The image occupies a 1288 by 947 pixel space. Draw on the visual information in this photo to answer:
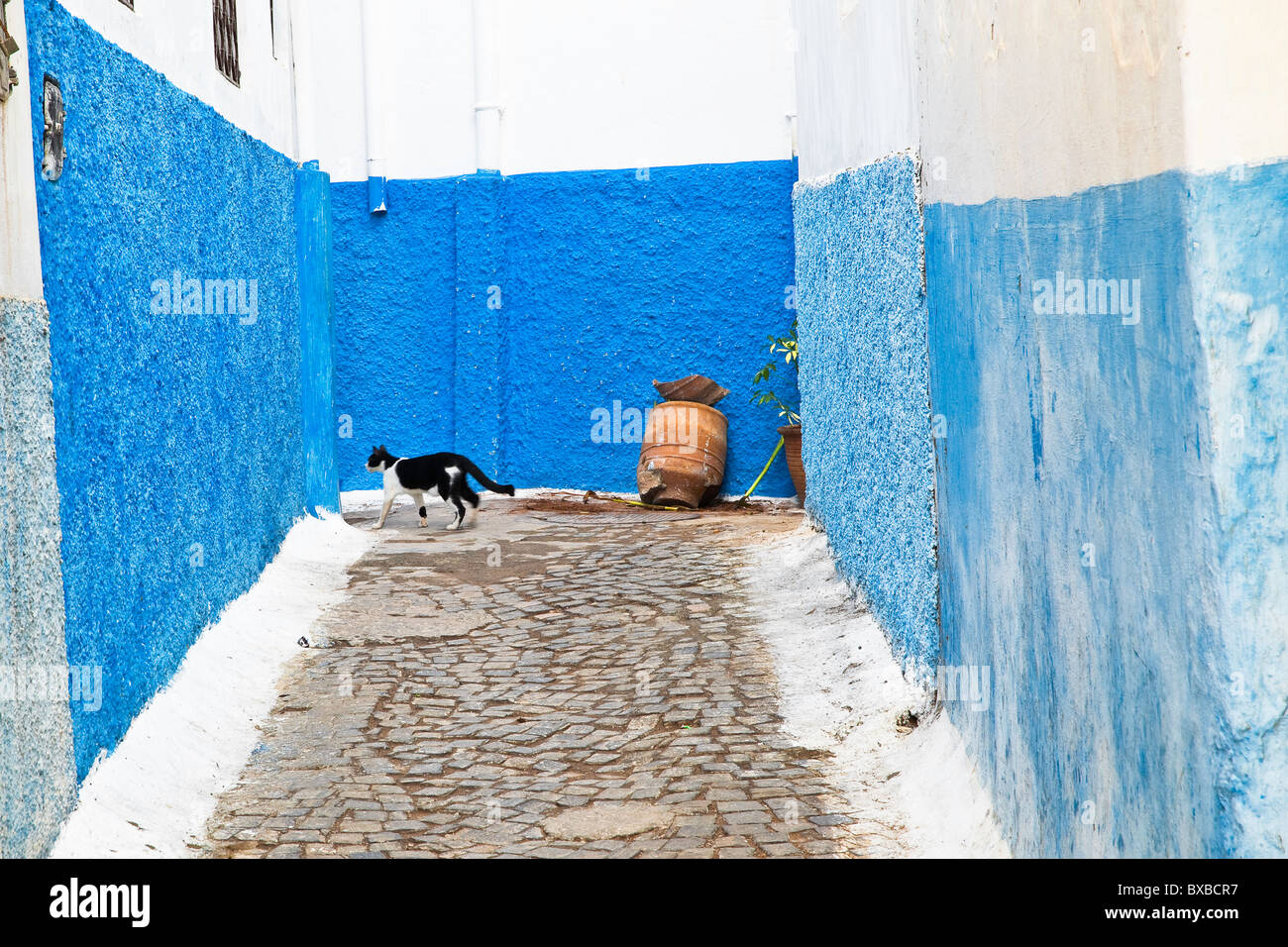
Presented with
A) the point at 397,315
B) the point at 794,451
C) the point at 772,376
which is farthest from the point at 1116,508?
the point at 397,315

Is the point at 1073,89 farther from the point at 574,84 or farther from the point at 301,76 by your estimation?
the point at 574,84

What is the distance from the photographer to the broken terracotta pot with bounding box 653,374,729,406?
35.0ft

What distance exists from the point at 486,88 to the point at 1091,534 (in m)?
9.13

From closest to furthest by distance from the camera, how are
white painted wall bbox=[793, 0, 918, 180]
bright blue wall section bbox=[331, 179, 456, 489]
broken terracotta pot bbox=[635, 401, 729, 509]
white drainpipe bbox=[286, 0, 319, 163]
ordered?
white painted wall bbox=[793, 0, 918, 180] → white drainpipe bbox=[286, 0, 319, 163] → broken terracotta pot bbox=[635, 401, 729, 509] → bright blue wall section bbox=[331, 179, 456, 489]

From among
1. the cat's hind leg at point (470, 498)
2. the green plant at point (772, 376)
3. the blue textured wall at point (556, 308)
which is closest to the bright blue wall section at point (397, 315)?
the blue textured wall at point (556, 308)

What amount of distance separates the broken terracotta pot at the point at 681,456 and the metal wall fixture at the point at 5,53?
693 cm

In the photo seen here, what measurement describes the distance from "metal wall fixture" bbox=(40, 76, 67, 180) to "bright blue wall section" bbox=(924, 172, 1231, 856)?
2.87m

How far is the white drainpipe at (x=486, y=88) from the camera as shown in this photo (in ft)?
35.4

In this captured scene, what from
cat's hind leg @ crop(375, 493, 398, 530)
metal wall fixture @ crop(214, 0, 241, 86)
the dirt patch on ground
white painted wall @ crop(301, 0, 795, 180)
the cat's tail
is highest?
white painted wall @ crop(301, 0, 795, 180)

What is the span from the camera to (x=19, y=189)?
378cm

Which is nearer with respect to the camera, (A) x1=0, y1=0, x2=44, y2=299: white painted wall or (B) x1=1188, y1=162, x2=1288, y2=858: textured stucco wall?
(B) x1=1188, y1=162, x2=1288, y2=858: textured stucco wall

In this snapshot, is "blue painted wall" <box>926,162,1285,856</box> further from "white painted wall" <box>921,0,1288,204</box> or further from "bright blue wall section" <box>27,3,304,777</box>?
"bright blue wall section" <box>27,3,304,777</box>

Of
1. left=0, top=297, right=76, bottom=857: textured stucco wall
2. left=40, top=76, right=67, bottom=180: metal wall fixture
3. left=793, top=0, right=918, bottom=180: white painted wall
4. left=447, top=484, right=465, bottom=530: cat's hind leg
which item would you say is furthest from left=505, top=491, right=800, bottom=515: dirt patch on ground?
left=0, top=297, right=76, bottom=857: textured stucco wall
